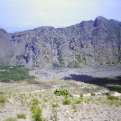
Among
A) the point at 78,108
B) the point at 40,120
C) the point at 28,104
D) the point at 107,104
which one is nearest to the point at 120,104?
the point at 107,104

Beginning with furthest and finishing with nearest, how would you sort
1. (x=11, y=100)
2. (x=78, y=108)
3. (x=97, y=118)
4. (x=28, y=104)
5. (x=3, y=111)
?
(x=11, y=100)
(x=28, y=104)
(x=78, y=108)
(x=3, y=111)
(x=97, y=118)

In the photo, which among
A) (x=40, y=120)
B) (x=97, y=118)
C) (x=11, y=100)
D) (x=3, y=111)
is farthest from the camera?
(x=11, y=100)

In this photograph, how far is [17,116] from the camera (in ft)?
68.8

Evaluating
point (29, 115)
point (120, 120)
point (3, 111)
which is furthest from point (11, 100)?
point (120, 120)

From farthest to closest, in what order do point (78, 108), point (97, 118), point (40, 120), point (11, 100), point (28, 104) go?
point (11, 100)
point (28, 104)
point (78, 108)
point (97, 118)
point (40, 120)

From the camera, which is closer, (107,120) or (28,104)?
(107,120)

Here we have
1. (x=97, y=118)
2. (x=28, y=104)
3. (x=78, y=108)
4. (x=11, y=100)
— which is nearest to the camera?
(x=97, y=118)

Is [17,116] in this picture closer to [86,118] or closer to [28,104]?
[86,118]

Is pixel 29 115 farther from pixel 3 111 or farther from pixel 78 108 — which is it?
pixel 78 108

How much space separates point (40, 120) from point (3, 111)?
506 centimetres

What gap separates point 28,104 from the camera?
27375mm

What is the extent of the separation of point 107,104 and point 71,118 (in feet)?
27.3

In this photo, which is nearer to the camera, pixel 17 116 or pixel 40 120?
pixel 40 120

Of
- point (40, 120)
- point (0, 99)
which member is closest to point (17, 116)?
point (40, 120)
